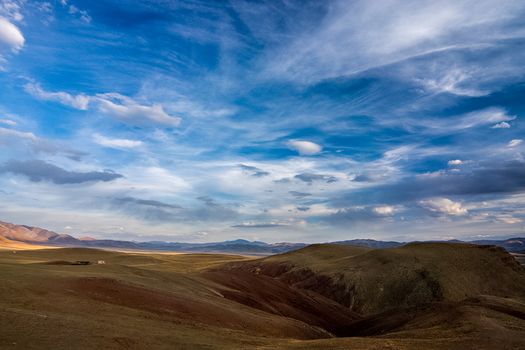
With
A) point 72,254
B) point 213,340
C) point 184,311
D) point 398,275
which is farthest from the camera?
point 72,254

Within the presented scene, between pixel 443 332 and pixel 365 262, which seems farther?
pixel 365 262

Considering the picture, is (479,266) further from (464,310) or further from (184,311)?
(184,311)

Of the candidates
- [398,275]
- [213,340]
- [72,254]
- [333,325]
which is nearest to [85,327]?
[213,340]

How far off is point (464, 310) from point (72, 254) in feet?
307

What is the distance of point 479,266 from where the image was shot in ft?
267

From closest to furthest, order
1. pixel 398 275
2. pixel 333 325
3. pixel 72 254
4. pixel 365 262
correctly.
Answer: pixel 333 325 → pixel 398 275 → pixel 365 262 → pixel 72 254

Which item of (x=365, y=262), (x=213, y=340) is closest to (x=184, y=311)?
(x=213, y=340)

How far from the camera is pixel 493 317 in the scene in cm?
3247

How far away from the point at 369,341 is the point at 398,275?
61.5 meters

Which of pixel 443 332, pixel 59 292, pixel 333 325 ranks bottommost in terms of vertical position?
pixel 333 325

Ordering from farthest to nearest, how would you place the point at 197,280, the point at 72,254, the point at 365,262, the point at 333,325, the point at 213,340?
the point at 72,254 < the point at 365,262 < the point at 333,325 < the point at 197,280 < the point at 213,340

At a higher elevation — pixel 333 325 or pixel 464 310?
pixel 464 310

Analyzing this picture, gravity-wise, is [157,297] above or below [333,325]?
above

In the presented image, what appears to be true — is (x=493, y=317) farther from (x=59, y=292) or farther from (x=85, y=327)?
(x=59, y=292)
